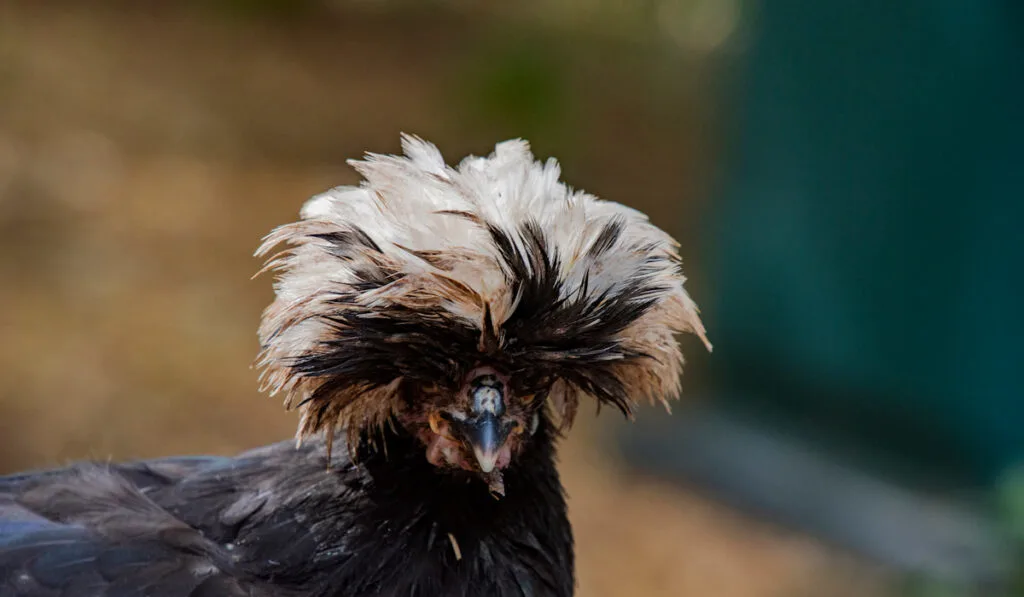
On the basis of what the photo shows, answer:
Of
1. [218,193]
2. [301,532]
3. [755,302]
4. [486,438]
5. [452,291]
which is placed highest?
[218,193]

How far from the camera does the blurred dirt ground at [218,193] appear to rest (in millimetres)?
6473

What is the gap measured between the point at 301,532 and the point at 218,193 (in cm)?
738

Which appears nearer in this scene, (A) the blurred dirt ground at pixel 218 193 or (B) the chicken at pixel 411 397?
(B) the chicken at pixel 411 397

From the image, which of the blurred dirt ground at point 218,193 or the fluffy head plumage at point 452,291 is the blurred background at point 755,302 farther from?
the fluffy head plumage at point 452,291

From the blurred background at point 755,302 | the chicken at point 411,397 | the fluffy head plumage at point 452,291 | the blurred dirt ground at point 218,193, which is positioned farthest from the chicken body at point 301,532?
the blurred dirt ground at point 218,193

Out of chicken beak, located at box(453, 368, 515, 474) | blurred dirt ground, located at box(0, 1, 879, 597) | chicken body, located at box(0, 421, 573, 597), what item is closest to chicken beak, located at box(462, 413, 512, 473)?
chicken beak, located at box(453, 368, 515, 474)

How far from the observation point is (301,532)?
2.46 metres

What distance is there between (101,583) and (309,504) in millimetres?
465

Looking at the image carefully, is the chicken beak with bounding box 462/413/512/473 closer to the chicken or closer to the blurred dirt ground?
the chicken

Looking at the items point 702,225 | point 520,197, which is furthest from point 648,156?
point 520,197

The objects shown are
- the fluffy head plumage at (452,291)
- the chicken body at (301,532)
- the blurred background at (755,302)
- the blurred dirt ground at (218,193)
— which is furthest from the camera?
the blurred dirt ground at (218,193)

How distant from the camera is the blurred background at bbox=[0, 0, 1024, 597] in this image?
5.84 m

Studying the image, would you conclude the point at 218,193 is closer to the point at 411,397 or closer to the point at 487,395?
the point at 411,397

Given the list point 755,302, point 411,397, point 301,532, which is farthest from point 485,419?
point 755,302
